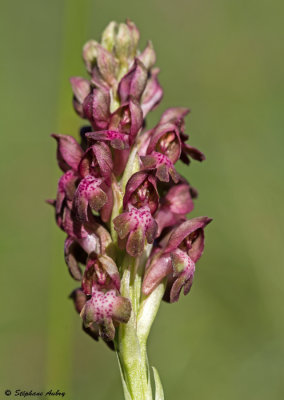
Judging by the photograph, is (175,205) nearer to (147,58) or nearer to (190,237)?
(190,237)

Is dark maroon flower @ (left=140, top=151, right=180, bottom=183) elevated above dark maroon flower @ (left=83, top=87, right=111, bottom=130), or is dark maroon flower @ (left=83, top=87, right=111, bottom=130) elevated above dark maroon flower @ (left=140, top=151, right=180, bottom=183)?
dark maroon flower @ (left=83, top=87, right=111, bottom=130)

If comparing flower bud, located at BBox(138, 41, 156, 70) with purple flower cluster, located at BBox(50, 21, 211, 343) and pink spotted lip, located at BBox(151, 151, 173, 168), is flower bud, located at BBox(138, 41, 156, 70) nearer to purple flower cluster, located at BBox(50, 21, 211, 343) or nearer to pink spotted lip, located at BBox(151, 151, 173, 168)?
purple flower cluster, located at BBox(50, 21, 211, 343)

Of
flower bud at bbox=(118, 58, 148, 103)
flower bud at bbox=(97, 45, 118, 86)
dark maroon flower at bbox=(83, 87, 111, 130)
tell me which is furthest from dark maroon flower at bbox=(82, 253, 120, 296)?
flower bud at bbox=(97, 45, 118, 86)

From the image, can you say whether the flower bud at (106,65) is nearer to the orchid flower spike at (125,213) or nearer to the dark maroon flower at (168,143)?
the orchid flower spike at (125,213)

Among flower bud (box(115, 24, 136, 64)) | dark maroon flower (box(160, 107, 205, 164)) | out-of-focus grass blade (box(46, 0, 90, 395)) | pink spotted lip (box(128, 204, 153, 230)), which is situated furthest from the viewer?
out-of-focus grass blade (box(46, 0, 90, 395))

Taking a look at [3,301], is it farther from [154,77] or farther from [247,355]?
[154,77]

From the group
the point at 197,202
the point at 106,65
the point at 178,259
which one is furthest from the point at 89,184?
the point at 197,202

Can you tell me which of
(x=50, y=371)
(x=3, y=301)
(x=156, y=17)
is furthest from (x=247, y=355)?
(x=156, y=17)

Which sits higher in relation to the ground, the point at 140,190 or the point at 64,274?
the point at 140,190
